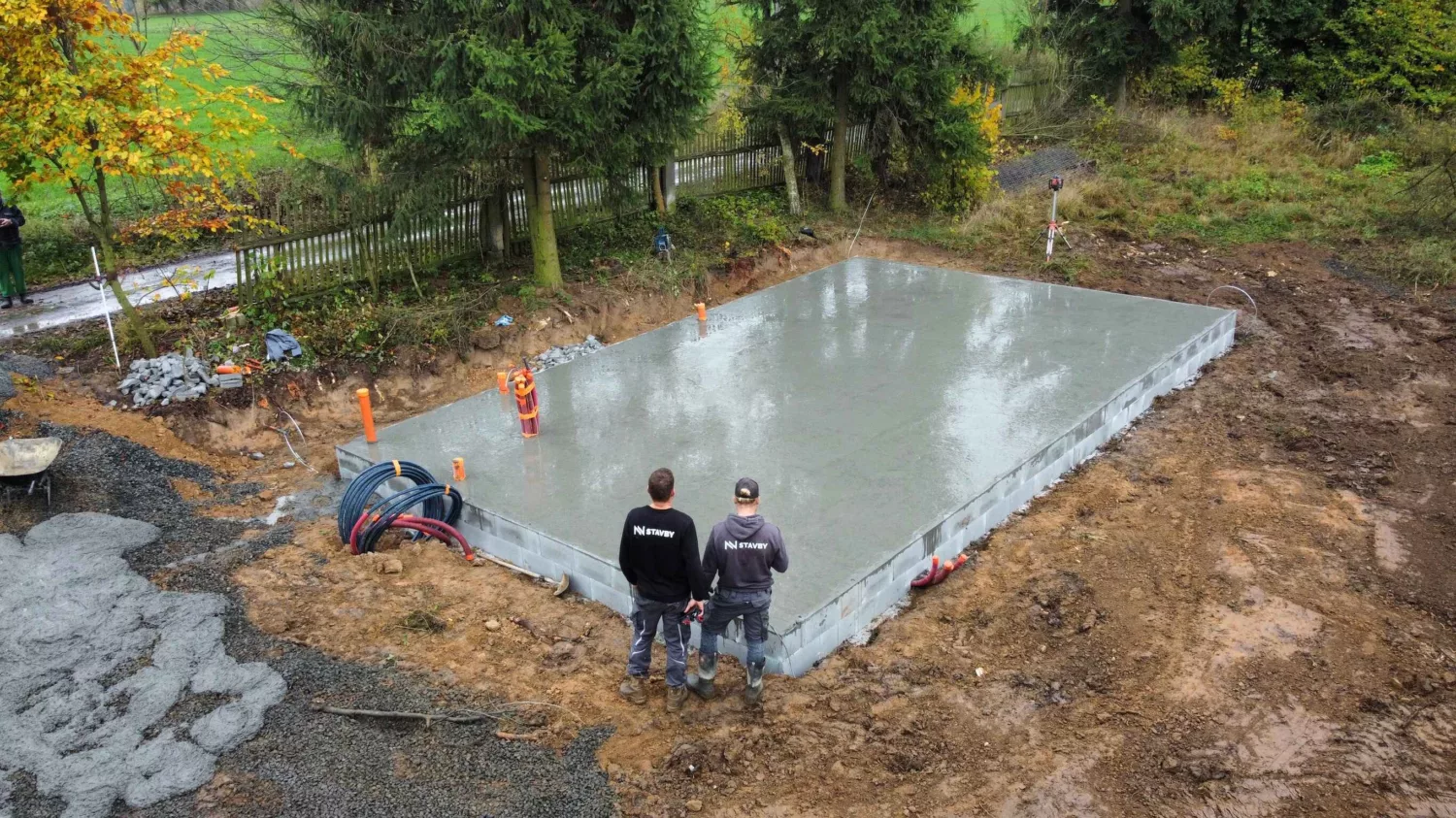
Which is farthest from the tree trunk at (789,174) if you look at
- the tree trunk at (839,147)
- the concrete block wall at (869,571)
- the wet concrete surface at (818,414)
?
the concrete block wall at (869,571)

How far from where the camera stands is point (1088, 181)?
A: 15.5 meters

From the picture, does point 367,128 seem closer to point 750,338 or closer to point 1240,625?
point 750,338

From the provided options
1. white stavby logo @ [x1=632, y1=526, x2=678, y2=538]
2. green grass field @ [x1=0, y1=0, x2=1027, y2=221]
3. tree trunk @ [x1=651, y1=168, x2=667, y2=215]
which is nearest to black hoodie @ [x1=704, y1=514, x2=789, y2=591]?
white stavby logo @ [x1=632, y1=526, x2=678, y2=538]

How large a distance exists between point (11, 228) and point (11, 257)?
17.5 inches

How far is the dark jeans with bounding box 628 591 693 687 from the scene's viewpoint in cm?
498

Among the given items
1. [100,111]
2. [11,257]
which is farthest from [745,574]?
[11,257]

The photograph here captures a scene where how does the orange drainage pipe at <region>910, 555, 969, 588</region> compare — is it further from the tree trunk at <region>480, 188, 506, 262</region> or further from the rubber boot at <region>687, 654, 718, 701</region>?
the tree trunk at <region>480, 188, 506, 262</region>

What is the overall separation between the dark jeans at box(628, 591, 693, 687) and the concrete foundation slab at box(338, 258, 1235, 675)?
0.57 m

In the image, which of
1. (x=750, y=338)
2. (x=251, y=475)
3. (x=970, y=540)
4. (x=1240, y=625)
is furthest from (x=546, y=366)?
(x=1240, y=625)

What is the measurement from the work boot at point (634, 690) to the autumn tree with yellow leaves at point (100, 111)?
5.90m

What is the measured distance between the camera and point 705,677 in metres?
5.17

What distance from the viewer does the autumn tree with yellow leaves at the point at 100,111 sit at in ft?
24.8

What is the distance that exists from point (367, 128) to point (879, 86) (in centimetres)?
746

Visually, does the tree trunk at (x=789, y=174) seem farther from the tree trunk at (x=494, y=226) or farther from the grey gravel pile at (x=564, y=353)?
the grey gravel pile at (x=564, y=353)
